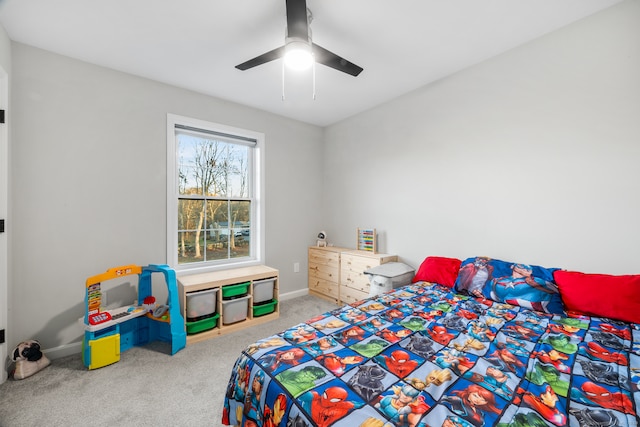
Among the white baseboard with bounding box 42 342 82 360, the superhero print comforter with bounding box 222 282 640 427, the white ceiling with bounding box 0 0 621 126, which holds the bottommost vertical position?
the white baseboard with bounding box 42 342 82 360

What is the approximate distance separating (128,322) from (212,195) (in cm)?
160

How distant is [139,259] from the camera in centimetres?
275

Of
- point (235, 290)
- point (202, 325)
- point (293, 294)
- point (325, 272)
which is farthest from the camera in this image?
point (293, 294)

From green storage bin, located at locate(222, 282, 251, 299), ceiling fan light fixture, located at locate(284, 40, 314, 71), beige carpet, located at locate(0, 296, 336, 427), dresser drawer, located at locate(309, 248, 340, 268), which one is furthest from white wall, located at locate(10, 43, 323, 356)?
dresser drawer, located at locate(309, 248, 340, 268)

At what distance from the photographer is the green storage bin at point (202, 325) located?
2625 mm

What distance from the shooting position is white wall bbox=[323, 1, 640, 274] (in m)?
1.88

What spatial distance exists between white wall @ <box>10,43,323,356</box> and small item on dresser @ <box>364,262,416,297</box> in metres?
2.33

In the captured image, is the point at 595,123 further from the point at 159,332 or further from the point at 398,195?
the point at 159,332

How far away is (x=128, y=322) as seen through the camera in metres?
2.47

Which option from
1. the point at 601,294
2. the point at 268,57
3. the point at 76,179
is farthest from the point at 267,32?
the point at 601,294

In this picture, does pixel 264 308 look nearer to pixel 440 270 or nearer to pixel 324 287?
pixel 324 287

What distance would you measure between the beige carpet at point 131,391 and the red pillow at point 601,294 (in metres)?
2.53

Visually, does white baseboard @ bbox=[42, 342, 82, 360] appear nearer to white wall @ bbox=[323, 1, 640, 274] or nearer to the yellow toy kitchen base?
the yellow toy kitchen base

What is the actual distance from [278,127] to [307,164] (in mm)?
712
